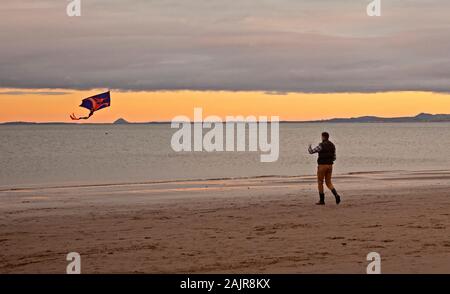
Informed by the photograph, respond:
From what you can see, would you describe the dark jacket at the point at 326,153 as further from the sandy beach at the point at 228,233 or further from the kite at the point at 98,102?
the kite at the point at 98,102

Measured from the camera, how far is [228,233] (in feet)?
49.2

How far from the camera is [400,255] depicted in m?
12.1

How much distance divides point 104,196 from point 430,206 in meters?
11.7

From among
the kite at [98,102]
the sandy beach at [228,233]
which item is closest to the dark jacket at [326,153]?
the sandy beach at [228,233]

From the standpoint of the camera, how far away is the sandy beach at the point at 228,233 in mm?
11648

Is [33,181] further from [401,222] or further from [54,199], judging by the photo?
[401,222]

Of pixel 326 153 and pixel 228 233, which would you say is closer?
pixel 228 233

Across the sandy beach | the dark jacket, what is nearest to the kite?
the sandy beach

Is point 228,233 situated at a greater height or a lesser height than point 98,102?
lesser

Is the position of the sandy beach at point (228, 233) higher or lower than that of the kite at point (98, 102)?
lower
